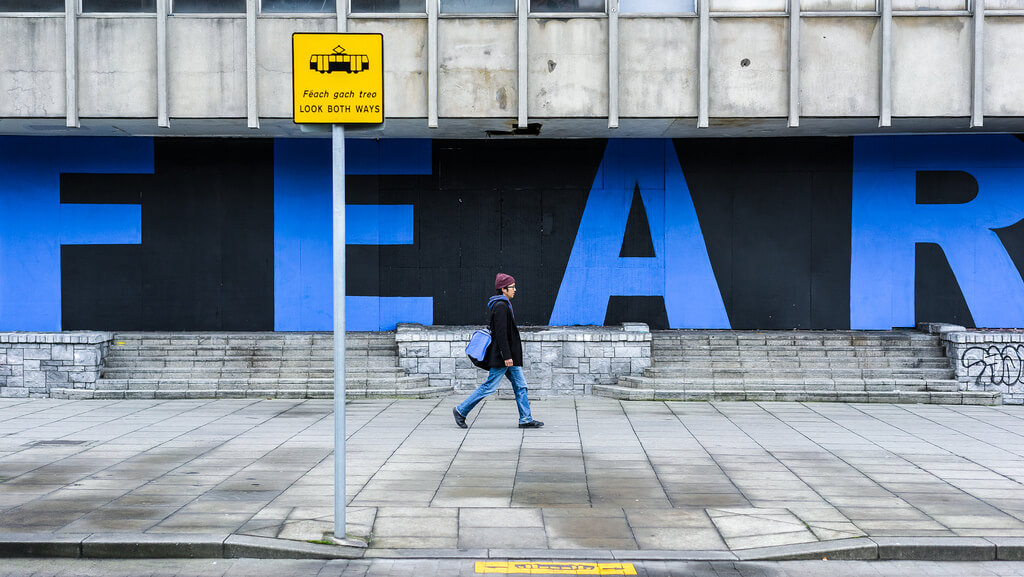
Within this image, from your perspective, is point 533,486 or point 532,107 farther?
point 532,107

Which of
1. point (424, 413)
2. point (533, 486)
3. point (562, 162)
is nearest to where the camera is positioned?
point (533, 486)

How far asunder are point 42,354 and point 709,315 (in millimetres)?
11326

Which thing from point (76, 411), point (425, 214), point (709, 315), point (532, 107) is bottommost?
point (76, 411)

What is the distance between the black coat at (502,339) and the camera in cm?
1075

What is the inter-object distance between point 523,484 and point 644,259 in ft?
29.3

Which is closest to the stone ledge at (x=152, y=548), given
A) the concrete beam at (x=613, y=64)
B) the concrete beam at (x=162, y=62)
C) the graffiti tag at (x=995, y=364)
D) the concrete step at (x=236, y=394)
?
the concrete step at (x=236, y=394)

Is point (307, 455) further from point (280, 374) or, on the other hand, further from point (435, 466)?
point (280, 374)

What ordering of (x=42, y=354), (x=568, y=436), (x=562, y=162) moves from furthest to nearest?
(x=562, y=162) → (x=42, y=354) → (x=568, y=436)

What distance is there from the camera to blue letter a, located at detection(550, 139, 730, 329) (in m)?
16.3

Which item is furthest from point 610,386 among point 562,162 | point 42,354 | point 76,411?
point 42,354

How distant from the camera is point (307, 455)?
369 inches

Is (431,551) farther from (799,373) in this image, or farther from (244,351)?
(244,351)

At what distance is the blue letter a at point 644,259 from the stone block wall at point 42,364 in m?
7.96

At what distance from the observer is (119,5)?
14727mm
